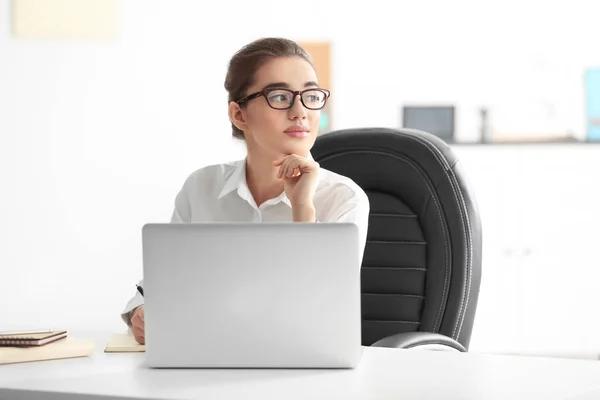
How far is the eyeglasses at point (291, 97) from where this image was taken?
179 centimetres

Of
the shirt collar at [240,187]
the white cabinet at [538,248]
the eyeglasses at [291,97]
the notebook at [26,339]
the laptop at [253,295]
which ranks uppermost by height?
the eyeglasses at [291,97]

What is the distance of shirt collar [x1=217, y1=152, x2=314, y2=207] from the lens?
1929 mm

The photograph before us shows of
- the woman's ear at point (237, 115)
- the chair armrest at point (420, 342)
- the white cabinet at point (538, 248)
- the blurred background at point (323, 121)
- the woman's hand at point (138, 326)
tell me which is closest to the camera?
the woman's hand at point (138, 326)

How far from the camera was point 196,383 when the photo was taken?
1.21 meters

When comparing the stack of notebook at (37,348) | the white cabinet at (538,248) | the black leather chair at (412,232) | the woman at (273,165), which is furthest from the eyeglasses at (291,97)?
the white cabinet at (538,248)

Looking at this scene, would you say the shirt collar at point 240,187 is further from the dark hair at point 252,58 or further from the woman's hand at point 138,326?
the woman's hand at point 138,326

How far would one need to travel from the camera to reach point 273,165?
1.88 metres

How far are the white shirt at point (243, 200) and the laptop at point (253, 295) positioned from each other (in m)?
0.57

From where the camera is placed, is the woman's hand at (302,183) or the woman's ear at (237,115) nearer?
the woman's hand at (302,183)

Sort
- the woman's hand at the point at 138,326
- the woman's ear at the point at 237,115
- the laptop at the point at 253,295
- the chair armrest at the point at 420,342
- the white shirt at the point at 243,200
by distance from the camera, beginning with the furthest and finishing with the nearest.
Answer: the woman's ear at the point at 237,115
the white shirt at the point at 243,200
the chair armrest at the point at 420,342
the woman's hand at the point at 138,326
the laptop at the point at 253,295

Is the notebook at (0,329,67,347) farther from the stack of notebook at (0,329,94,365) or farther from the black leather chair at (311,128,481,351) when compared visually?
the black leather chair at (311,128,481,351)

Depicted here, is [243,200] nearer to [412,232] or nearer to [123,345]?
[412,232]

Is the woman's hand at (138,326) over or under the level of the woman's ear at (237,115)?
under

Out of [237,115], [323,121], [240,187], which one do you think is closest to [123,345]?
[240,187]
